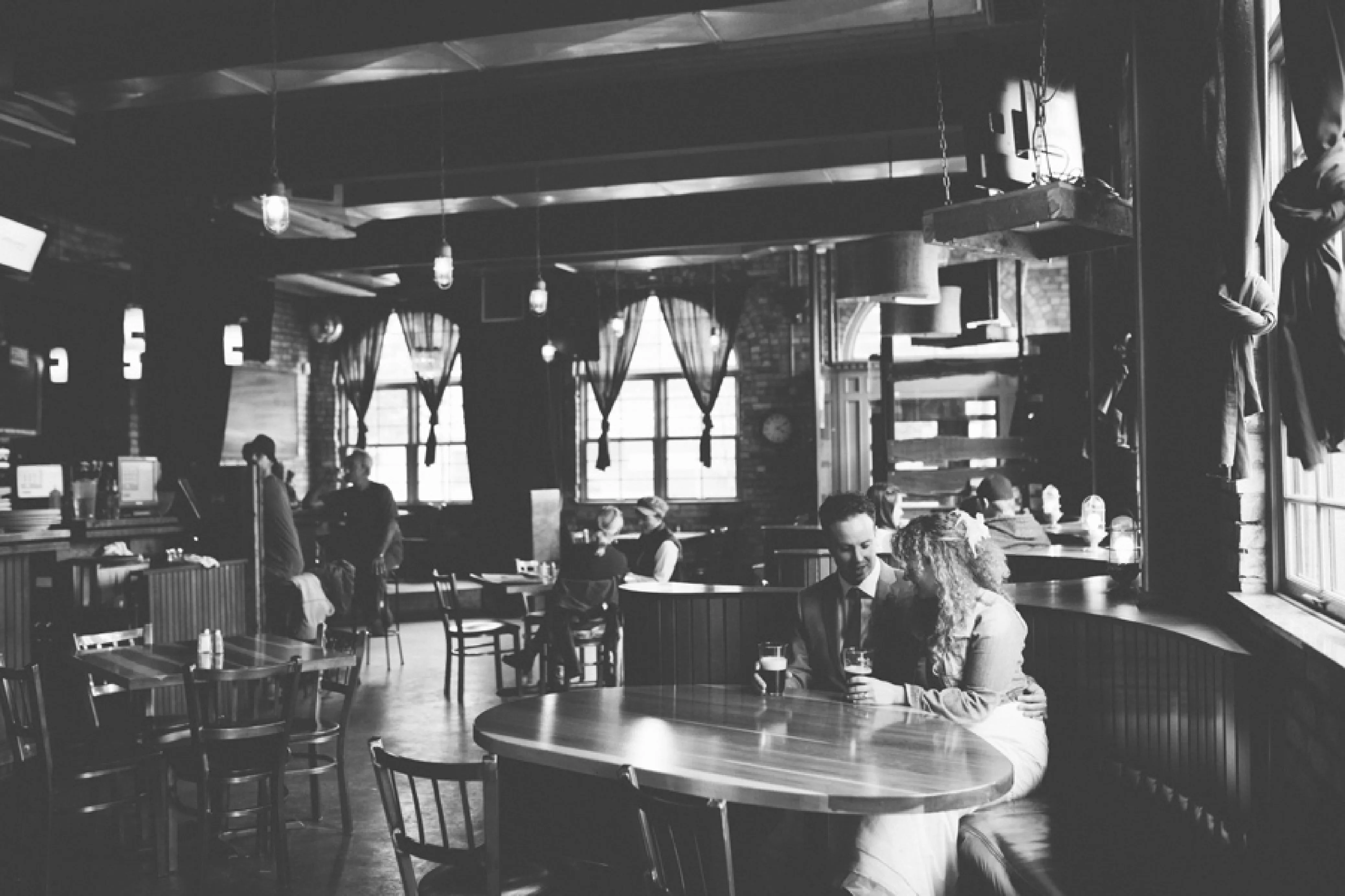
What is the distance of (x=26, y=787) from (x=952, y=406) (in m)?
10.0

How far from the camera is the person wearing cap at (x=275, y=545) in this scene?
7.50 meters

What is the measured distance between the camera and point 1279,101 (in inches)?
125

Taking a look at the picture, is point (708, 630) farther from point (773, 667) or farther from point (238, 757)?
point (238, 757)

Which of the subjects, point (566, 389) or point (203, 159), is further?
point (566, 389)

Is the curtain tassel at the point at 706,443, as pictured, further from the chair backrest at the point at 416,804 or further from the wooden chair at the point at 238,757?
the chair backrest at the point at 416,804

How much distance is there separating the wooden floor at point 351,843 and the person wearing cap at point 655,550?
4.45 feet

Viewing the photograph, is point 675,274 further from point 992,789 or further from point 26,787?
point 992,789

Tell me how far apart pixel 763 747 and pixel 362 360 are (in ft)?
42.5

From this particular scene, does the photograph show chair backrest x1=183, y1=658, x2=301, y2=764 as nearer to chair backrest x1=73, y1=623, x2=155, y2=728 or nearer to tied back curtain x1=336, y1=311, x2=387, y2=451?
chair backrest x1=73, y1=623, x2=155, y2=728

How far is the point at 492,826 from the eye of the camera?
257cm

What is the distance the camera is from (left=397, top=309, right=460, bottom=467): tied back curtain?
1436 centimetres

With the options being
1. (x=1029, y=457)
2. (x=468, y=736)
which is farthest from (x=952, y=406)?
(x=468, y=736)

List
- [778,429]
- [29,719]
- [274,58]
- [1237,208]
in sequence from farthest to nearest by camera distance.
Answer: [778,429] → [274,58] → [29,719] → [1237,208]

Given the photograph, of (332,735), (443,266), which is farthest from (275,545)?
(332,735)
